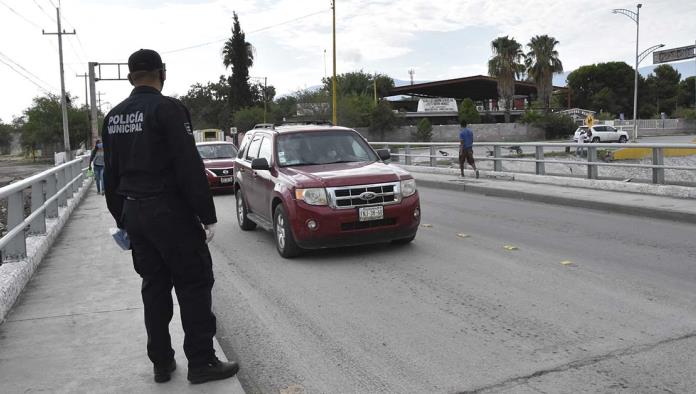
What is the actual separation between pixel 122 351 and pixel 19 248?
321 centimetres

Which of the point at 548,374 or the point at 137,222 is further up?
the point at 137,222

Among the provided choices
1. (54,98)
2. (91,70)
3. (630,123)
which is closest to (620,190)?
(91,70)

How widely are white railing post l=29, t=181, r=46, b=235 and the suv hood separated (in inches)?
130

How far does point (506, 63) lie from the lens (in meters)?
68.6

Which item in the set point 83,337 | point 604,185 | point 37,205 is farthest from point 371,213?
point 604,185

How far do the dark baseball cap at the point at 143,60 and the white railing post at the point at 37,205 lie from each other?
5.35 metres

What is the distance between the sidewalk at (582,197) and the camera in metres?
10.9

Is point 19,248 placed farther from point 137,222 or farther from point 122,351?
point 137,222

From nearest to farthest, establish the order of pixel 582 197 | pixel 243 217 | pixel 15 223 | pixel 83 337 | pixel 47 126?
pixel 83 337 < pixel 15 223 < pixel 243 217 < pixel 582 197 < pixel 47 126

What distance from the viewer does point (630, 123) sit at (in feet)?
228

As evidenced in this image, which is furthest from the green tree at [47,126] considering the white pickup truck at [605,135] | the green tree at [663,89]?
the green tree at [663,89]

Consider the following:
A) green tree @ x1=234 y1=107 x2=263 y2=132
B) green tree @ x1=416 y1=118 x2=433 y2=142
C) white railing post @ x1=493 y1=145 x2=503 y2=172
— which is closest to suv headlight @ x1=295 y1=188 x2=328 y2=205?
white railing post @ x1=493 y1=145 x2=503 y2=172

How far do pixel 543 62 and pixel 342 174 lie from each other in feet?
219

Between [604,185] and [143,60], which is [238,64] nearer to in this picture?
[604,185]
